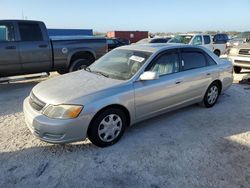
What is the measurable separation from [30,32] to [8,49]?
826mm

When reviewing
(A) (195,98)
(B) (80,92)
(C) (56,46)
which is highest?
(C) (56,46)

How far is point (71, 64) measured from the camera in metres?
8.29

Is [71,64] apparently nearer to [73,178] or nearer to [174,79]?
[174,79]

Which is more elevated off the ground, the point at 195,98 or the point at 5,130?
the point at 195,98

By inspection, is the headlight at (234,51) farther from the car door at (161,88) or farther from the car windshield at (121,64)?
the car windshield at (121,64)

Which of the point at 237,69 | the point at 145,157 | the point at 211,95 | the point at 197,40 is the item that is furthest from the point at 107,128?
the point at 197,40

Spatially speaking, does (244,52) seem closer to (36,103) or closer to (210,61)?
(210,61)

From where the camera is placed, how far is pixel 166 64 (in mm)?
4867

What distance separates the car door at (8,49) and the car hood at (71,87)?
10.1ft

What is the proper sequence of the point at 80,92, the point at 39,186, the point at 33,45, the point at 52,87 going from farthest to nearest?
the point at 33,45 < the point at 52,87 < the point at 80,92 < the point at 39,186

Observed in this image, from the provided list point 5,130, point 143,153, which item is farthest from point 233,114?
point 5,130

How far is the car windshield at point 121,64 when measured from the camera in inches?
177

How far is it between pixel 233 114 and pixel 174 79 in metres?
1.75

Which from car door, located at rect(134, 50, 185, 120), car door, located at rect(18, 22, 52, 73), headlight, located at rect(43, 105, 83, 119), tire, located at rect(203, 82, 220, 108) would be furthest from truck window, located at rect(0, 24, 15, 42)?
tire, located at rect(203, 82, 220, 108)
